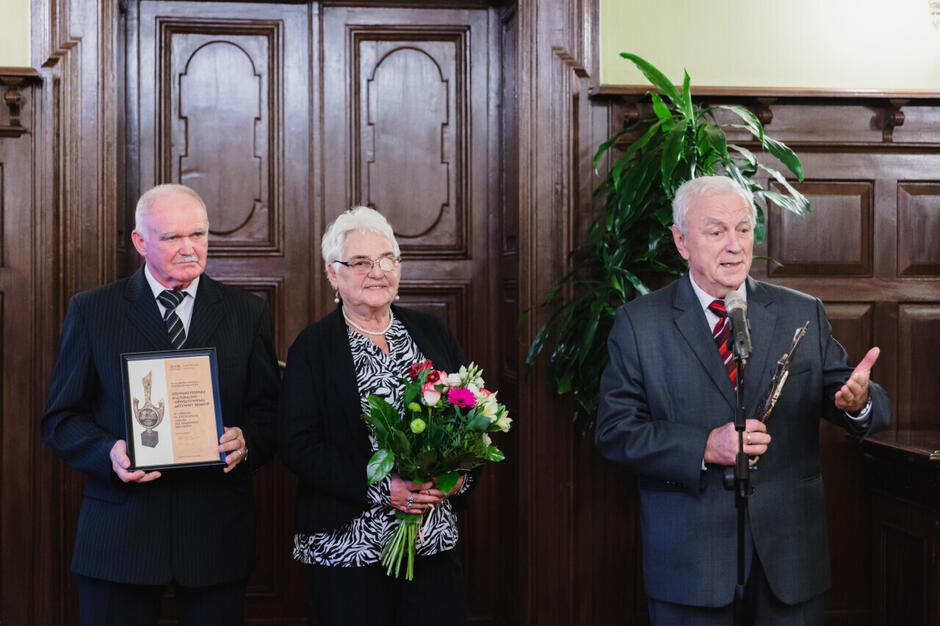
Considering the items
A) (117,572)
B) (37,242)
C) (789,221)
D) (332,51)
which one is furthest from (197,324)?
(789,221)

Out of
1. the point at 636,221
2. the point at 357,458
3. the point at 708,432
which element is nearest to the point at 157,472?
the point at 357,458

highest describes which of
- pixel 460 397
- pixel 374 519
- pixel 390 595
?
pixel 460 397

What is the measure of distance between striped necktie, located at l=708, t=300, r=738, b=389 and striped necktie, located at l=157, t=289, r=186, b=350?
141 cm

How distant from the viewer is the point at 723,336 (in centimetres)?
242

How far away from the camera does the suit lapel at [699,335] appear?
7.75ft

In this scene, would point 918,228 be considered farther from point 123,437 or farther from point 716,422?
point 123,437

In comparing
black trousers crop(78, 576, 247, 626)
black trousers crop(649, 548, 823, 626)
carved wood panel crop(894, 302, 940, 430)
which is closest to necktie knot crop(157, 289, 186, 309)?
black trousers crop(78, 576, 247, 626)

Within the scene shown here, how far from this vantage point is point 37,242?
11.9ft

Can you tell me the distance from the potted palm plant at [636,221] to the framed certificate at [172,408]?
1447 mm

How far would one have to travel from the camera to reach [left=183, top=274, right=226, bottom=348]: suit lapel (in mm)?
2498

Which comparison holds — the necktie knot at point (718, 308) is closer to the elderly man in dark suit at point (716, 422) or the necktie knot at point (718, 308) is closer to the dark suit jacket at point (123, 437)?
the elderly man in dark suit at point (716, 422)

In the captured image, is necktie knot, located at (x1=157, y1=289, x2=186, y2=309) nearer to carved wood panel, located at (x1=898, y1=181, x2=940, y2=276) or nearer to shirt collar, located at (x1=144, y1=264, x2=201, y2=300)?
shirt collar, located at (x1=144, y1=264, x2=201, y2=300)

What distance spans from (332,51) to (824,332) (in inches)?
95.8

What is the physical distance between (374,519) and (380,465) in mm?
233
